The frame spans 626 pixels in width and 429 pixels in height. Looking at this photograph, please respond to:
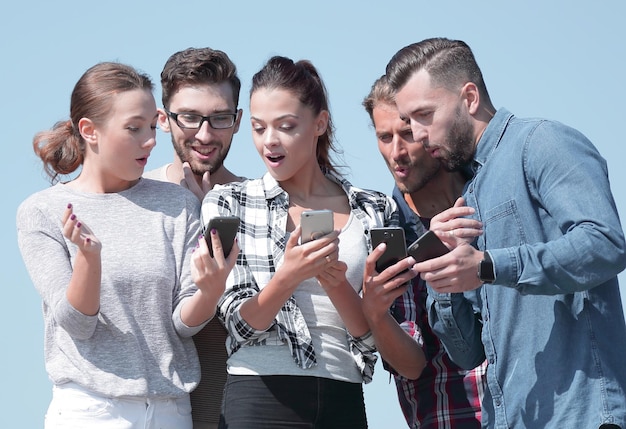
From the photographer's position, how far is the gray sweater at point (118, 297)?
5.26 meters

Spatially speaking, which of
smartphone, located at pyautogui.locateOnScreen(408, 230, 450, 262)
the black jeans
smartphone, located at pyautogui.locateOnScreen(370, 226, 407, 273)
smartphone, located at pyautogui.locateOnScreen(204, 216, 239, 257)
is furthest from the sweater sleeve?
smartphone, located at pyautogui.locateOnScreen(408, 230, 450, 262)

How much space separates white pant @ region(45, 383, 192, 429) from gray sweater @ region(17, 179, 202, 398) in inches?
2.3

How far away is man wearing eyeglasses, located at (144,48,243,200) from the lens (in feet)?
20.9

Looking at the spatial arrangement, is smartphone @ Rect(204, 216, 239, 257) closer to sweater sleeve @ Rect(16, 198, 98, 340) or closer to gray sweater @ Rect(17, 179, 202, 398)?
gray sweater @ Rect(17, 179, 202, 398)

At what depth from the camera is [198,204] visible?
235 inches

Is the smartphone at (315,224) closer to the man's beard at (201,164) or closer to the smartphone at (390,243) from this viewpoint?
the smartphone at (390,243)

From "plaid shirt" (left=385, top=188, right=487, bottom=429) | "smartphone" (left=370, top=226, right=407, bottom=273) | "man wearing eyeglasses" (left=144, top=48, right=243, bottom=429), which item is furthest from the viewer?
"man wearing eyeglasses" (left=144, top=48, right=243, bottom=429)

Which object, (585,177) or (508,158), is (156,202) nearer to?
(508,158)

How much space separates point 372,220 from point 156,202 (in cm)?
128

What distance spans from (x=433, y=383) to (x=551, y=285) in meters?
1.57

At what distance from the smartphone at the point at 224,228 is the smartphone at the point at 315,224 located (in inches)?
13.9

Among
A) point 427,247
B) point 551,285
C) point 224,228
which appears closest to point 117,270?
point 224,228

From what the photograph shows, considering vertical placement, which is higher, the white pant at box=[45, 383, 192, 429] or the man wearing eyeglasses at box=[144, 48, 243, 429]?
the man wearing eyeglasses at box=[144, 48, 243, 429]

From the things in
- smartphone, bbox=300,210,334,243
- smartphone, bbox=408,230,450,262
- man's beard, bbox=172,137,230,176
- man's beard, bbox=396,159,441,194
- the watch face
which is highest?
man's beard, bbox=172,137,230,176
